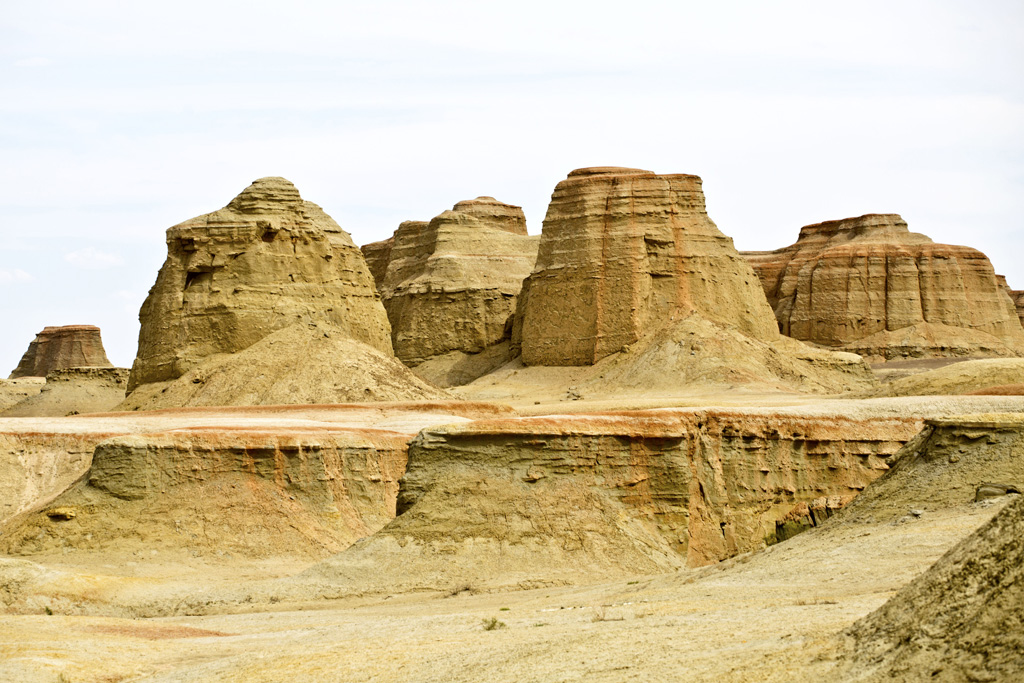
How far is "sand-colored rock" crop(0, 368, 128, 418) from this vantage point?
209ft

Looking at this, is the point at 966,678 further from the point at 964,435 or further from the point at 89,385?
the point at 89,385

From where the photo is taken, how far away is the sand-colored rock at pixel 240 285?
44094mm

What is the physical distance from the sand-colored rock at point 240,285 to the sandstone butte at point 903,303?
44.9 metres

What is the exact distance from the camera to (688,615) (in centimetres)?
1290

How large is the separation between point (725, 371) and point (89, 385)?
Result: 32771 millimetres

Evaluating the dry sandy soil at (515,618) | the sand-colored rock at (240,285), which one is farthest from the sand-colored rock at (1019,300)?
the dry sandy soil at (515,618)

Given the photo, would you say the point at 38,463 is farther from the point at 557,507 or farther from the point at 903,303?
the point at 903,303

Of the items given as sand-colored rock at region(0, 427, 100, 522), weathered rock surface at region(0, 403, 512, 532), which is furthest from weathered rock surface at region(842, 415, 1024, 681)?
sand-colored rock at region(0, 427, 100, 522)

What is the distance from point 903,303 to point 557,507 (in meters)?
66.2

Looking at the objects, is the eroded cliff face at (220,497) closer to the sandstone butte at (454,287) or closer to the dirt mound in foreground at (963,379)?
the dirt mound in foreground at (963,379)

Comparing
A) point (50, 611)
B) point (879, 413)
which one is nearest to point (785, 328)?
point (879, 413)

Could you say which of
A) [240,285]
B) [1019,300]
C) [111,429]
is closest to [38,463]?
[111,429]

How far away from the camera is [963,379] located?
1550 inches

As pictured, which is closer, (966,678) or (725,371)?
(966,678)
